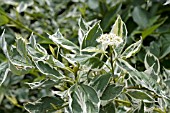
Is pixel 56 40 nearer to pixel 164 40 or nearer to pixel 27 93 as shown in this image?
pixel 164 40

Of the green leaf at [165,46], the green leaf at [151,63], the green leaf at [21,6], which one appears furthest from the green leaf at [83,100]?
the green leaf at [21,6]

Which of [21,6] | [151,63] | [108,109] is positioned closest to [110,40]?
[108,109]

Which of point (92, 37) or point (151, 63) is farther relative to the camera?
point (151, 63)

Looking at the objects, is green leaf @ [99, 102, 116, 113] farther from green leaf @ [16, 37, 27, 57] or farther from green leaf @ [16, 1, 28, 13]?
green leaf @ [16, 1, 28, 13]

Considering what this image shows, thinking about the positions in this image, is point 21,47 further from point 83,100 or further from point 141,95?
point 141,95

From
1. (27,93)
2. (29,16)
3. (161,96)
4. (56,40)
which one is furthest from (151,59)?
(29,16)

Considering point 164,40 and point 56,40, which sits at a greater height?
point 56,40
